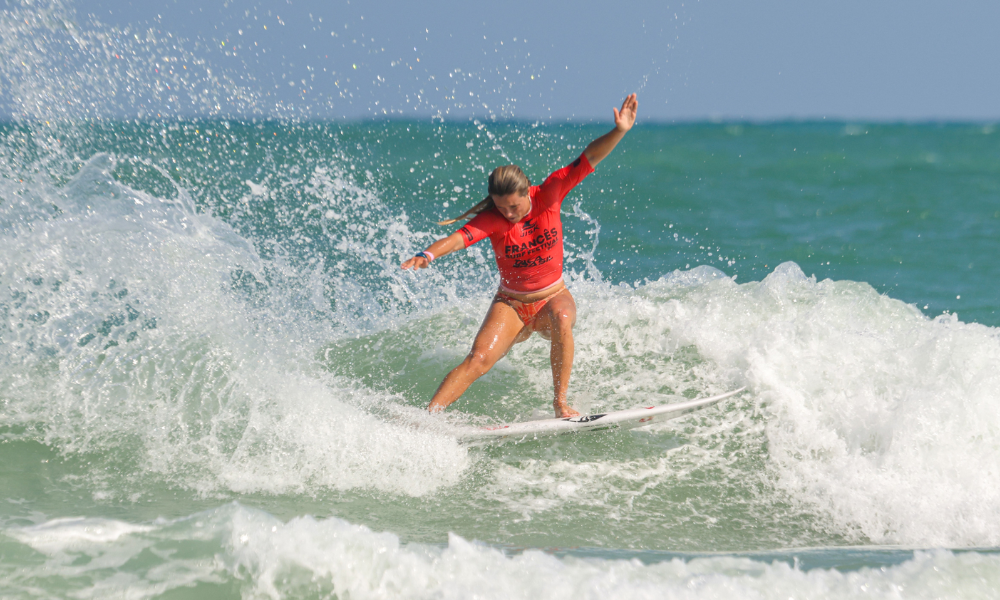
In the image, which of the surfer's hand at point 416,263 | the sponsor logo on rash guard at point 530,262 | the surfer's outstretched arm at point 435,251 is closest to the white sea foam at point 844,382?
the sponsor logo on rash guard at point 530,262

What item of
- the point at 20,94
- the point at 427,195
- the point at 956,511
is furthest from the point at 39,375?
the point at 427,195

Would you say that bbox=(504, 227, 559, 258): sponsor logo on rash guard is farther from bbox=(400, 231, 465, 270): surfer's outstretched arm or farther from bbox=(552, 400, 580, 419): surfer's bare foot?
bbox=(552, 400, 580, 419): surfer's bare foot

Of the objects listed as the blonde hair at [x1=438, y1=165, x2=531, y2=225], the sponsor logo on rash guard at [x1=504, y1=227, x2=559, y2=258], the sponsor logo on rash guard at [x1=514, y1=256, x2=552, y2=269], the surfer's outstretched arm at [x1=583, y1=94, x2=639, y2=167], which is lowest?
the sponsor logo on rash guard at [x1=514, y1=256, x2=552, y2=269]

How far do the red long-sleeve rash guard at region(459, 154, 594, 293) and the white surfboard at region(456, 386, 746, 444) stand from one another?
91 cm

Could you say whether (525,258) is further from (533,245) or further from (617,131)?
(617,131)

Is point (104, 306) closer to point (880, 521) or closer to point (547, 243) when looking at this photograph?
point (547, 243)

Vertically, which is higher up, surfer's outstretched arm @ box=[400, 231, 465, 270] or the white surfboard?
surfer's outstretched arm @ box=[400, 231, 465, 270]

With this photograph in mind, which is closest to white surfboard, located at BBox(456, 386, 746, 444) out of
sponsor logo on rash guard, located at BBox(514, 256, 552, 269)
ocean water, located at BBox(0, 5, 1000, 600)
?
ocean water, located at BBox(0, 5, 1000, 600)

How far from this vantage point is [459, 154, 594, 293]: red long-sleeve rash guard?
15.1ft

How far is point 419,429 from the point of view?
4578 millimetres

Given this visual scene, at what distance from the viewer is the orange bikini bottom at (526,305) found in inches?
193

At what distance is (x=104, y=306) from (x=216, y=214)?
5137 mm

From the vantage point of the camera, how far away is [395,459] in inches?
173

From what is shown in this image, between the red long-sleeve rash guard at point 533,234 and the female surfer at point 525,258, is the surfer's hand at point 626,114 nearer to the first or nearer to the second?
the female surfer at point 525,258
